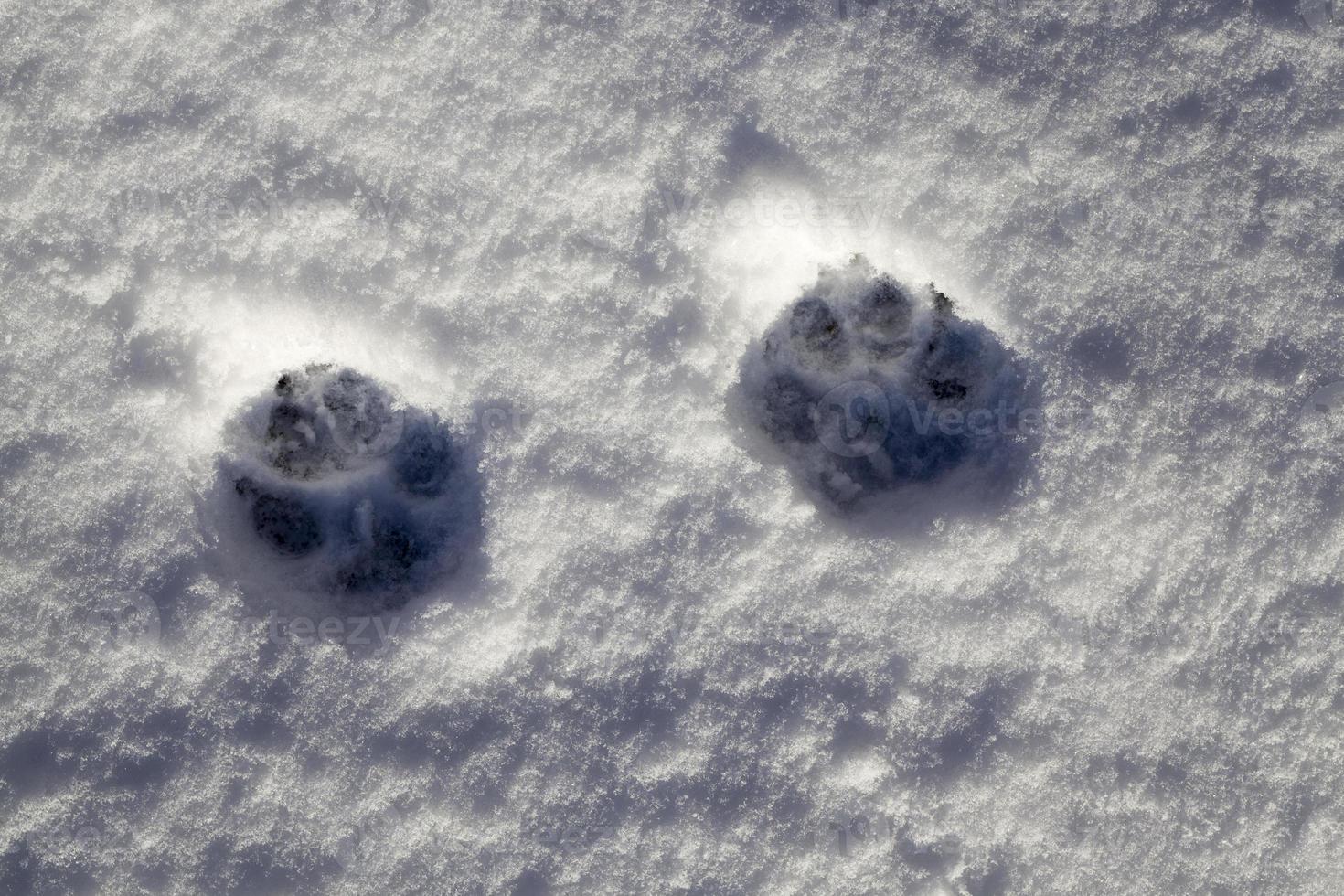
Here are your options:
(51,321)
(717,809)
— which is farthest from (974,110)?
(51,321)

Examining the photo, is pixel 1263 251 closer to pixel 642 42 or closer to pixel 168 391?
pixel 642 42

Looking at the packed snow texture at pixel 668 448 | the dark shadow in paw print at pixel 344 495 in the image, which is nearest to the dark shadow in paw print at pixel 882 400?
the packed snow texture at pixel 668 448

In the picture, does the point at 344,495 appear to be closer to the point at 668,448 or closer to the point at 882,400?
Answer: the point at 668,448

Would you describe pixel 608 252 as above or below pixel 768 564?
above

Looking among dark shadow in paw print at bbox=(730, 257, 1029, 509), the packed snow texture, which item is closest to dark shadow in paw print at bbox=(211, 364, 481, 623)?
the packed snow texture

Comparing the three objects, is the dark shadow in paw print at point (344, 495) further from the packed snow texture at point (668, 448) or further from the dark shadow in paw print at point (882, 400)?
the dark shadow in paw print at point (882, 400)
